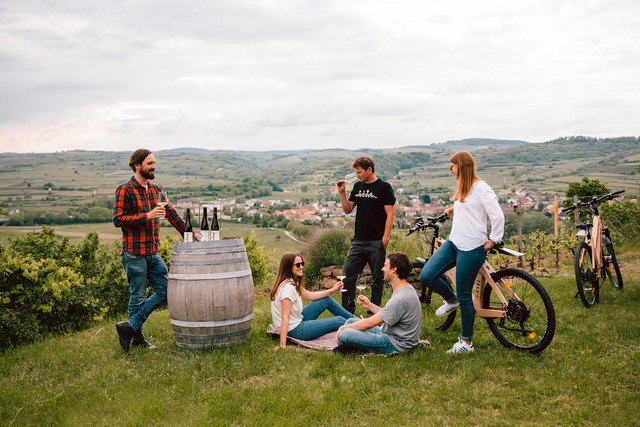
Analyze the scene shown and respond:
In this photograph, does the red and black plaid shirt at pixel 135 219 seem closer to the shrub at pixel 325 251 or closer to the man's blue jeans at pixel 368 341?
the man's blue jeans at pixel 368 341

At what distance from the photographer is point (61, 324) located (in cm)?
733

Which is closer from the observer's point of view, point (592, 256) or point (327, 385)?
point (327, 385)

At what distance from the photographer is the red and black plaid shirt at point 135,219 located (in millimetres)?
5492

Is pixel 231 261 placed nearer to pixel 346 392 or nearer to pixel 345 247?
pixel 346 392

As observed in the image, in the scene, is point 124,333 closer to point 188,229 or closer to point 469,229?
point 188,229

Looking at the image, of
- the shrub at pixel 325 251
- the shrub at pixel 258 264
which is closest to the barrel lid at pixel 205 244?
the shrub at pixel 258 264

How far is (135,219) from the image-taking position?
546 centimetres

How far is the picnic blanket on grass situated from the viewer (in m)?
5.65

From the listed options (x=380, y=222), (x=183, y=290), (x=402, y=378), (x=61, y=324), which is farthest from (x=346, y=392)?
(x=61, y=324)

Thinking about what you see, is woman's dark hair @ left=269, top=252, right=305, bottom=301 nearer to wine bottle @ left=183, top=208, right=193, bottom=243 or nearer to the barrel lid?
the barrel lid

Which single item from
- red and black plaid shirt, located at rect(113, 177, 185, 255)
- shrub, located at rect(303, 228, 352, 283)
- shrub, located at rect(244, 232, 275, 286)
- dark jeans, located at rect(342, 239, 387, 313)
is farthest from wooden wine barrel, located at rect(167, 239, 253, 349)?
shrub, located at rect(303, 228, 352, 283)

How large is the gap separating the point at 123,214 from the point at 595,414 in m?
4.64

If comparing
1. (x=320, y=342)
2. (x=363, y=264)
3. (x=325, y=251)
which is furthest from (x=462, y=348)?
(x=325, y=251)

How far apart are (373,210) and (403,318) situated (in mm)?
1653
